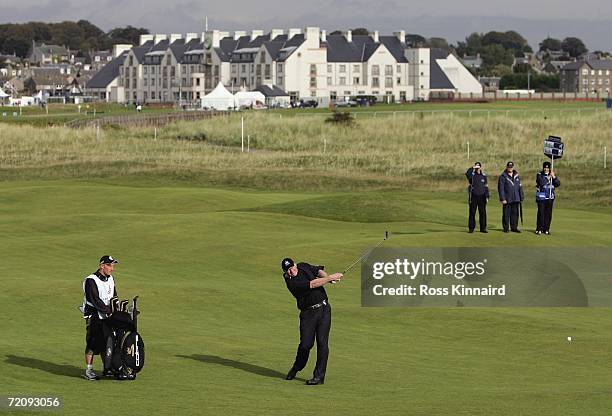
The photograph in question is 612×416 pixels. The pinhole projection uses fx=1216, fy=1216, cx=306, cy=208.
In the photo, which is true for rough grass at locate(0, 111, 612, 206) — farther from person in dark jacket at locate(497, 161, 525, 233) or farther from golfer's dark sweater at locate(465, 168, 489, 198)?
golfer's dark sweater at locate(465, 168, 489, 198)

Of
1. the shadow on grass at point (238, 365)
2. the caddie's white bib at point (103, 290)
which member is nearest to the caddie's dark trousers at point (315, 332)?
the shadow on grass at point (238, 365)

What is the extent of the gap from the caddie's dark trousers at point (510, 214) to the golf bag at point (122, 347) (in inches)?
826

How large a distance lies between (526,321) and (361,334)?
11.6ft

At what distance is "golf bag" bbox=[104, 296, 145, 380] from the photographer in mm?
17391

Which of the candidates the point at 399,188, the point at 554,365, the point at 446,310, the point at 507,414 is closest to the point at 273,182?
the point at 399,188

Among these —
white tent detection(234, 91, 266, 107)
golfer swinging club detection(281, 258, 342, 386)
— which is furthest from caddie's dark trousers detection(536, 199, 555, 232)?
white tent detection(234, 91, 266, 107)

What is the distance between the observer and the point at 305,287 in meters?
17.7

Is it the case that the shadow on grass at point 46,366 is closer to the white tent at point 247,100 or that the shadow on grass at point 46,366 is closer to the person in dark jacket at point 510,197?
the person in dark jacket at point 510,197

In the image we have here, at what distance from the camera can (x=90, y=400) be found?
15891 millimetres

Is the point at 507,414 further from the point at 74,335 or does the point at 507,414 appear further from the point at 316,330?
the point at 74,335

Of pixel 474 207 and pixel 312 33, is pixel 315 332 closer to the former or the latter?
pixel 474 207

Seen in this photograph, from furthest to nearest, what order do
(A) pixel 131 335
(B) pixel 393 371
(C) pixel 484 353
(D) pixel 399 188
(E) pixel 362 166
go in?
(E) pixel 362 166 → (D) pixel 399 188 → (C) pixel 484 353 → (B) pixel 393 371 → (A) pixel 131 335

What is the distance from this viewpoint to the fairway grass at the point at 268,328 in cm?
1656

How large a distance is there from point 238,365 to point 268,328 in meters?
4.44
